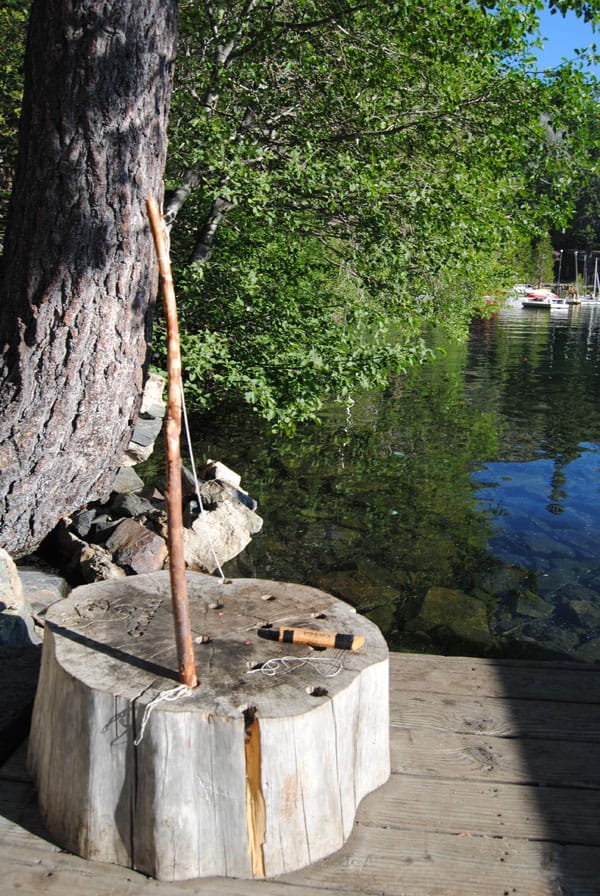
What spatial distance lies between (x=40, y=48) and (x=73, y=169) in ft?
2.68

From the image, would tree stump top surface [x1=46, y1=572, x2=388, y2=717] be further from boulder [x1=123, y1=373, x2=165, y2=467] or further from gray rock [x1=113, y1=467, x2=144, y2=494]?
boulder [x1=123, y1=373, x2=165, y2=467]

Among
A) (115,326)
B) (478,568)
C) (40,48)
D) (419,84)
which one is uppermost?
(419,84)

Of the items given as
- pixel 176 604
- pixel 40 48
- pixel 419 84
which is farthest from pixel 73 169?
pixel 419 84

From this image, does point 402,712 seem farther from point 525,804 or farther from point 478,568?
point 478,568

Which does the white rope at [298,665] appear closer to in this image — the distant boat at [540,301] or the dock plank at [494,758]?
the dock plank at [494,758]

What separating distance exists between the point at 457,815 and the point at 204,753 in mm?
992

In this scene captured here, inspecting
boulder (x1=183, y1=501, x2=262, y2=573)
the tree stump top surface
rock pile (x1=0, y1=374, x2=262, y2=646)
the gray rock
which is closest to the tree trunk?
rock pile (x1=0, y1=374, x2=262, y2=646)

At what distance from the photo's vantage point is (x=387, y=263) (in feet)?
28.7

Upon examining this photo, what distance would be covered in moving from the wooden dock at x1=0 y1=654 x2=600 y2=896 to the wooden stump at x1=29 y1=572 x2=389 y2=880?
72 millimetres

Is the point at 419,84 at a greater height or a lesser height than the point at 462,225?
greater

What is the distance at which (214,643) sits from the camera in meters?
2.79

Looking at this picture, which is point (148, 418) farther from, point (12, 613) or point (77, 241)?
point (12, 613)

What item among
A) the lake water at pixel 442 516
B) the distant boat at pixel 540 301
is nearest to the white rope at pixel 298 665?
the lake water at pixel 442 516

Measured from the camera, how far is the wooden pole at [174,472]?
2436 millimetres
